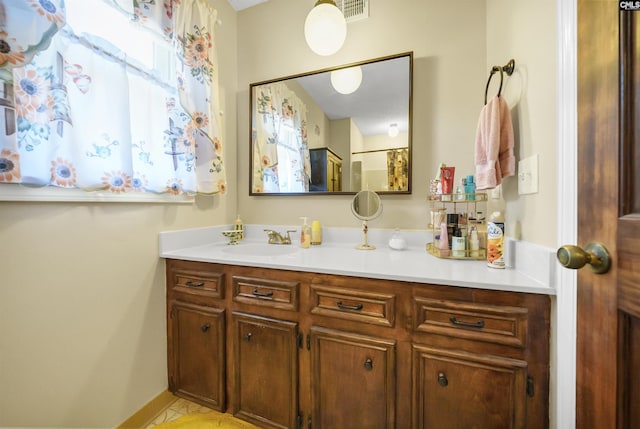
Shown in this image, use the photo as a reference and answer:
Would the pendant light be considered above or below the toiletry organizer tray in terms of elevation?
above

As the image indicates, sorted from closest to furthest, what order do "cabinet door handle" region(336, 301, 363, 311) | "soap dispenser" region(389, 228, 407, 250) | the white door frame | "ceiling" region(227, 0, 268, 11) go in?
1. the white door frame
2. "cabinet door handle" region(336, 301, 363, 311)
3. "soap dispenser" region(389, 228, 407, 250)
4. "ceiling" region(227, 0, 268, 11)

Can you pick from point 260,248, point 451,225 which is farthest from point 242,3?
point 451,225

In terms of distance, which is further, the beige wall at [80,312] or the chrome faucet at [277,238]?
the chrome faucet at [277,238]

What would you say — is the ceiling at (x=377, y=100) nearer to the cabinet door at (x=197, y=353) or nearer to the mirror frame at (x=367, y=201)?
the mirror frame at (x=367, y=201)

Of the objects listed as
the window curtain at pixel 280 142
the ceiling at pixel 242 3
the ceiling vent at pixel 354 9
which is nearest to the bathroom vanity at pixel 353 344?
the window curtain at pixel 280 142

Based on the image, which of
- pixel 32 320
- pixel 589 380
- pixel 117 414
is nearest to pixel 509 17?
pixel 589 380

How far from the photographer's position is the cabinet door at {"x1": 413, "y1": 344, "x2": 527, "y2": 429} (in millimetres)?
854

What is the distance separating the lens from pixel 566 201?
0.73 metres

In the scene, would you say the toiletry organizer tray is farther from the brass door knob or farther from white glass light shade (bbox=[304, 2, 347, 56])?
white glass light shade (bbox=[304, 2, 347, 56])

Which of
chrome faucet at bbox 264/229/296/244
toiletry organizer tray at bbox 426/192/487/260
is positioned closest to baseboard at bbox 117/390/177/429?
chrome faucet at bbox 264/229/296/244

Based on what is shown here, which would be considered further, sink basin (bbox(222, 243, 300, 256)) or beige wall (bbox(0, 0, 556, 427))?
sink basin (bbox(222, 243, 300, 256))

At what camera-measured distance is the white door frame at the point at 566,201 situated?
703 millimetres

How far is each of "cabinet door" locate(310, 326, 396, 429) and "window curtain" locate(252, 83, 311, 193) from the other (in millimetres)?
Answer: 1038

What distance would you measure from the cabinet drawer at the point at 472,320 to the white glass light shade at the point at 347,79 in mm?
1348
